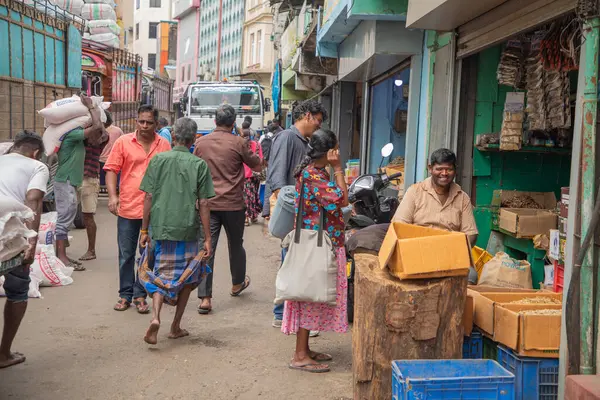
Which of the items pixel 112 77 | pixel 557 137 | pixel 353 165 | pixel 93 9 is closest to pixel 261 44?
pixel 93 9

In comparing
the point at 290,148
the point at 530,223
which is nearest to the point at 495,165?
the point at 530,223

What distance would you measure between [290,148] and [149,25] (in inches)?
2901

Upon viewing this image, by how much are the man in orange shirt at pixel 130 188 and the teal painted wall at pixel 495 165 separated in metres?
3.29

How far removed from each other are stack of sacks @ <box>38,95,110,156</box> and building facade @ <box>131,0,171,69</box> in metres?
68.6

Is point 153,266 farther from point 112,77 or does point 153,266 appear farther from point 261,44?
point 261,44

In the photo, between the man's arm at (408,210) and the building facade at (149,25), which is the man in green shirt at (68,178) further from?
the building facade at (149,25)

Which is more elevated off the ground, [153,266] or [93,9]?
[93,9]

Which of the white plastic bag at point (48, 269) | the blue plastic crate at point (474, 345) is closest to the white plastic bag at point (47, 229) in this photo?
the white plastic bag at point (48, 269)

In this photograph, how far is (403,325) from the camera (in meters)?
4.49

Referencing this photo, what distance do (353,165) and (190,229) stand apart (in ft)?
26.1

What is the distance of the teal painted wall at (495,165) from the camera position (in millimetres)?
7754

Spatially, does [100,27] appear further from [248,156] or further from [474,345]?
[474,345]

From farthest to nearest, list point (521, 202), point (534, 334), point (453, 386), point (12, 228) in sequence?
1. point (521, 202)
2. point (534, 334)
3. point (12, 228)
4. point (453, 386)

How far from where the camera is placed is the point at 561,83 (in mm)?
Result: 6812
